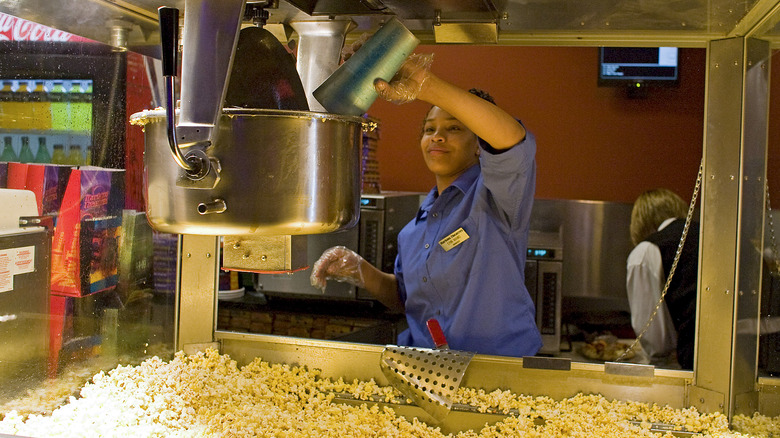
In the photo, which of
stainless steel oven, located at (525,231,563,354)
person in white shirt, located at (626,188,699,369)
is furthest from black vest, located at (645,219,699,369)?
stainless steel oven, located at (525,231,563,354)

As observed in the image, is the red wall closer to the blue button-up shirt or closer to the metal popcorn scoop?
the blue button-up shirt

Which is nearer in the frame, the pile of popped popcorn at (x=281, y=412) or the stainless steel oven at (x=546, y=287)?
the pile of popped popcorn at (x=281, y=412)

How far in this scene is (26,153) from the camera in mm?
1368

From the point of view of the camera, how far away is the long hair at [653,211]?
3.27 meters

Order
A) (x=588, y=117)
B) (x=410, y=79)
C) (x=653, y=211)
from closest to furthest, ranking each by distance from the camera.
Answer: (x=410, y=79)
(x=653, y=211)
(x=588, y=117)

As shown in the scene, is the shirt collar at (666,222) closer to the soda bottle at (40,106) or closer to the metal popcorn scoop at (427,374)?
the metal popcorn scoop at (427,374)

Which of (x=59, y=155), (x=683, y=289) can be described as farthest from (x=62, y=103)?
(x=683, y=289)

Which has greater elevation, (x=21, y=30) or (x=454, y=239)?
(x=21, y=30)

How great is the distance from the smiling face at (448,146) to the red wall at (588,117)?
1904 mm

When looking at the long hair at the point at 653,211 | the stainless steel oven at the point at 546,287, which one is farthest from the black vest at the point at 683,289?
the stainless steel oven at the point at 546,287

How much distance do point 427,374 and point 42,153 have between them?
93 centimetres

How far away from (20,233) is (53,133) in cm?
29

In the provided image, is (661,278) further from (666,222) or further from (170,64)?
(170,64)

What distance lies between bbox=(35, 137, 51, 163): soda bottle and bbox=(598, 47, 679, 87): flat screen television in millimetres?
3197
